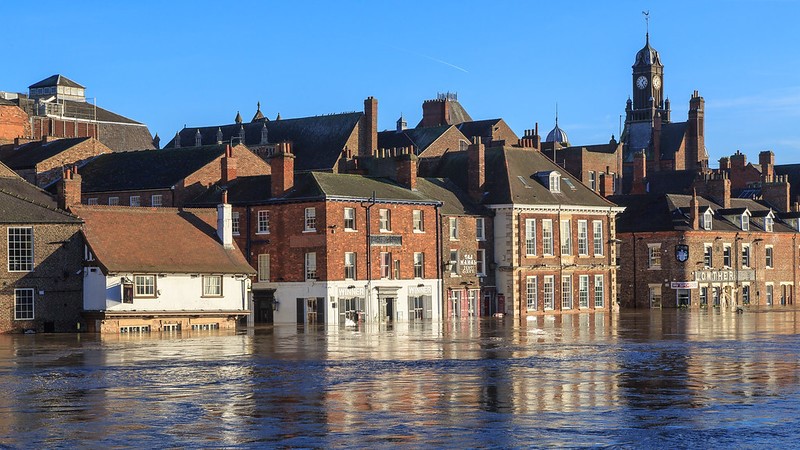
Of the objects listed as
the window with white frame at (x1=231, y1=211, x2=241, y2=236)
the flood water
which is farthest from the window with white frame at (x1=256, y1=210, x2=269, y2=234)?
the flood water

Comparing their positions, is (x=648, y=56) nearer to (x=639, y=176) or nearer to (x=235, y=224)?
(x=639, y=176)

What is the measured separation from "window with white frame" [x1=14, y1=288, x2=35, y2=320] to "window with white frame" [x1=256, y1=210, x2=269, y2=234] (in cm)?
1756

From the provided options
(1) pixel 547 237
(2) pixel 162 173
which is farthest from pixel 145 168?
(1) pixel 547 237

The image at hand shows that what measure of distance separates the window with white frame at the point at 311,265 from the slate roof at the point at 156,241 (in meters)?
5.91

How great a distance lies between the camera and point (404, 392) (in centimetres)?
3222

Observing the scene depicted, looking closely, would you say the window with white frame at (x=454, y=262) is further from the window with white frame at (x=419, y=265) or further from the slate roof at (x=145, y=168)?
the slate roof at (x=145, y=168)

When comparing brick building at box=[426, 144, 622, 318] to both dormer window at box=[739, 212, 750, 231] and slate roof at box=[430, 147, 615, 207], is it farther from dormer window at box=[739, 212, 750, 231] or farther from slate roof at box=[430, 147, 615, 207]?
dormer window at box=[739, 212, 750, 231]

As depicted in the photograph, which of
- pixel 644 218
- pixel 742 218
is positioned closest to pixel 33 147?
pixel 644 218

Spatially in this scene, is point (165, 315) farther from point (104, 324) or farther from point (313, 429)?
point (313, 429)

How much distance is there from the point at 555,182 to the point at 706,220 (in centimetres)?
1644

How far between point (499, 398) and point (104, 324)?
35.7 m

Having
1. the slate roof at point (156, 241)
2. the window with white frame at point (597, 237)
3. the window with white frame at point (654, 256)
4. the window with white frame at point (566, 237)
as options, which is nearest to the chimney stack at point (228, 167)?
the slate roof at point (156, 241)

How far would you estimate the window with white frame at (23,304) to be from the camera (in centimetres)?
→ 6260

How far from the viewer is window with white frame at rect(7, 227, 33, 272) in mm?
62938
